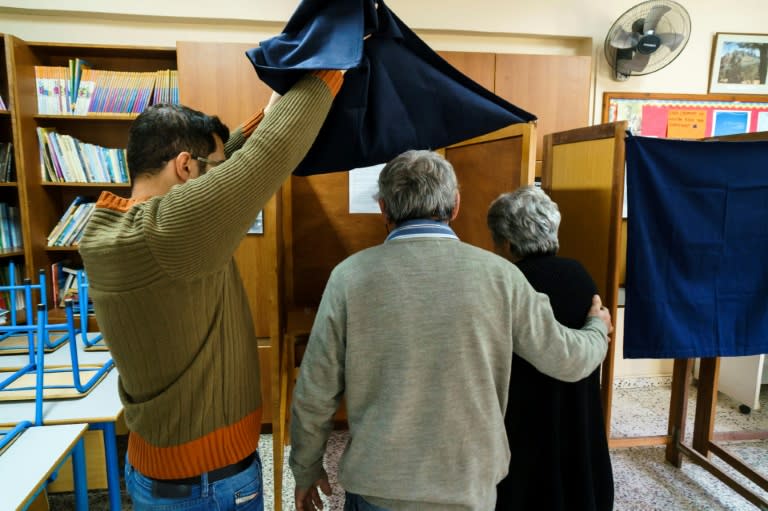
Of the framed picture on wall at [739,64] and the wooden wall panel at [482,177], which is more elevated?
the framed picture on wall at [739,64]

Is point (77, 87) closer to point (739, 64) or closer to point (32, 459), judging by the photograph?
point (32, 459)

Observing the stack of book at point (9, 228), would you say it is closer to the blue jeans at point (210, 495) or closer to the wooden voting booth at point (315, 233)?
the wooden voting booth at point (315, 233)

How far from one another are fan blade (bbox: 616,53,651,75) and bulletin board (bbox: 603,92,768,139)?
17 cm

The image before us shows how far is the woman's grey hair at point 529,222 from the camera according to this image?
4.39ft

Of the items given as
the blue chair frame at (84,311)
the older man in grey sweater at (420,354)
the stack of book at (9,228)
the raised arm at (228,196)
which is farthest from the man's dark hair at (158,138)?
the stack of book at (9,228)

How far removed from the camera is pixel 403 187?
41.2 inches

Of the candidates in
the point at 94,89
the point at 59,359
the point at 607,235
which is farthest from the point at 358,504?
the point at 94,89

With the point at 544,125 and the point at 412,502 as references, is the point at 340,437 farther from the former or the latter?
the point at 544,125

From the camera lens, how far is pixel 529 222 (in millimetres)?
1339

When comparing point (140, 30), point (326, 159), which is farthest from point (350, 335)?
point (140, 30)

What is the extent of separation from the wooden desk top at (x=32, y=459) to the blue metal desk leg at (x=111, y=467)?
150mm

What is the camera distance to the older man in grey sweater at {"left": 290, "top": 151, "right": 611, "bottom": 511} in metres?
0.97

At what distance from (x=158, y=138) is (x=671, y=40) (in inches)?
121

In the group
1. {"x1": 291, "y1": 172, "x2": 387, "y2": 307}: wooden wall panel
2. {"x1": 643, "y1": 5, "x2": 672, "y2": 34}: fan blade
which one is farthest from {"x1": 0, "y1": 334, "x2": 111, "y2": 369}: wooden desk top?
{"x1": 643, "y1": 5, "x2": 672, "y2": 34}: fan blade
